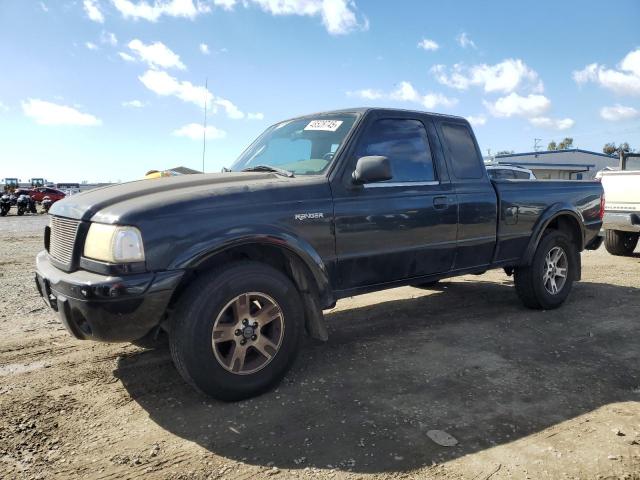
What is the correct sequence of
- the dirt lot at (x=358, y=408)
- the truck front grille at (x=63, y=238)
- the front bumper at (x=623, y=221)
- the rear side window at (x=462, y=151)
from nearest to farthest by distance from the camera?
the dirt lot at (x=358, y=408) → the truck front grille at (x=63, y=238) → the rear side window at (x=462, y=151) → the front bumper at (x=623, y=221)

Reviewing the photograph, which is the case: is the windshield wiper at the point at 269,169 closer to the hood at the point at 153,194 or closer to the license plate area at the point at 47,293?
the hood at the point at 153,194

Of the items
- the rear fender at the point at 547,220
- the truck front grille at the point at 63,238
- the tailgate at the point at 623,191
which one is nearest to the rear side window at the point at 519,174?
the tailgate at the point at 623,191

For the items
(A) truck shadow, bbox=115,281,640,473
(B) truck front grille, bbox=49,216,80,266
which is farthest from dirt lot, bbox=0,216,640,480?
(B) truck front grille, bbox=49,216,80,266

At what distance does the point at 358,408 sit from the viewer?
2.98 metres

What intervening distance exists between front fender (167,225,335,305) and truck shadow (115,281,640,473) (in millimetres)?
735

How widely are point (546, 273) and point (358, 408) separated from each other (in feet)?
10.8

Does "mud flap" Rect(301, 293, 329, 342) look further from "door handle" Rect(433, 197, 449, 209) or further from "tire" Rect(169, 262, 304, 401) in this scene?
"door handle" Rect(433, 197, 449, 209)

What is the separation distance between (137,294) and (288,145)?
200 cm

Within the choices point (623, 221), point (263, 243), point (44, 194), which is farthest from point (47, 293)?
point (44, 194)

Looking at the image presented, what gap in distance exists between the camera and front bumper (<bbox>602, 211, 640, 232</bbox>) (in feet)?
27.8

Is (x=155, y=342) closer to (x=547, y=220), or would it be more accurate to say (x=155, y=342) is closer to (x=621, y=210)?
(x=547, y=220)

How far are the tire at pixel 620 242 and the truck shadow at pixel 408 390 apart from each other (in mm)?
5162

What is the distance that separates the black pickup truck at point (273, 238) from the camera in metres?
2.75

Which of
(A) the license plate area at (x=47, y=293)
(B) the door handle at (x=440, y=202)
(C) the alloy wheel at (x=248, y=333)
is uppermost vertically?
(B) the door handle at (x=440, y=202)
